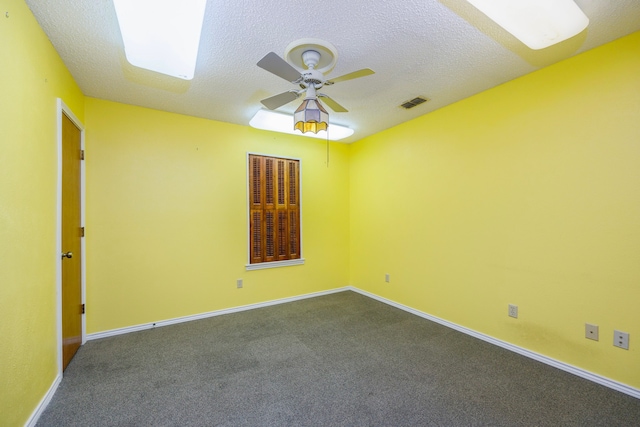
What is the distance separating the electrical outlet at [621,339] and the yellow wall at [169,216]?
316 centimetres

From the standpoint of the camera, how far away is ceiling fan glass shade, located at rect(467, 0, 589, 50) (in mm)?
1491

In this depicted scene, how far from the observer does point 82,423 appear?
167cm

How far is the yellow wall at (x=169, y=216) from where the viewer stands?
287 centimetres

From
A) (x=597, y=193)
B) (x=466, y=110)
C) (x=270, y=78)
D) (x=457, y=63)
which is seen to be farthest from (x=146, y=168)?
(x=597, y=193)

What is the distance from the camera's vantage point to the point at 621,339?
1.95 meters

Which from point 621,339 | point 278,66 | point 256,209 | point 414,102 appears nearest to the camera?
point 278,66

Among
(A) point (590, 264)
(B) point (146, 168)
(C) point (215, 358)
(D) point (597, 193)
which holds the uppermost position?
(B) point (146, 168)

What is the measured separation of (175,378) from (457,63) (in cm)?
335

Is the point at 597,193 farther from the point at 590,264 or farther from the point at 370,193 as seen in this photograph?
the point at 370,193

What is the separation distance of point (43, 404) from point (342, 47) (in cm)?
313

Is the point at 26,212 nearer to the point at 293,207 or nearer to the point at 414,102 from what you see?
the point at 293,207

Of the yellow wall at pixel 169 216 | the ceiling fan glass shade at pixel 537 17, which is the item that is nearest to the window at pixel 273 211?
the yellow wall at pixel 169 216

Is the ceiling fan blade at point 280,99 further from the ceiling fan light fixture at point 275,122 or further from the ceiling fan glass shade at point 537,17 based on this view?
the ceiling fan glass shade at point 537,17

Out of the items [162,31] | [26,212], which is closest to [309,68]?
[162,31]
